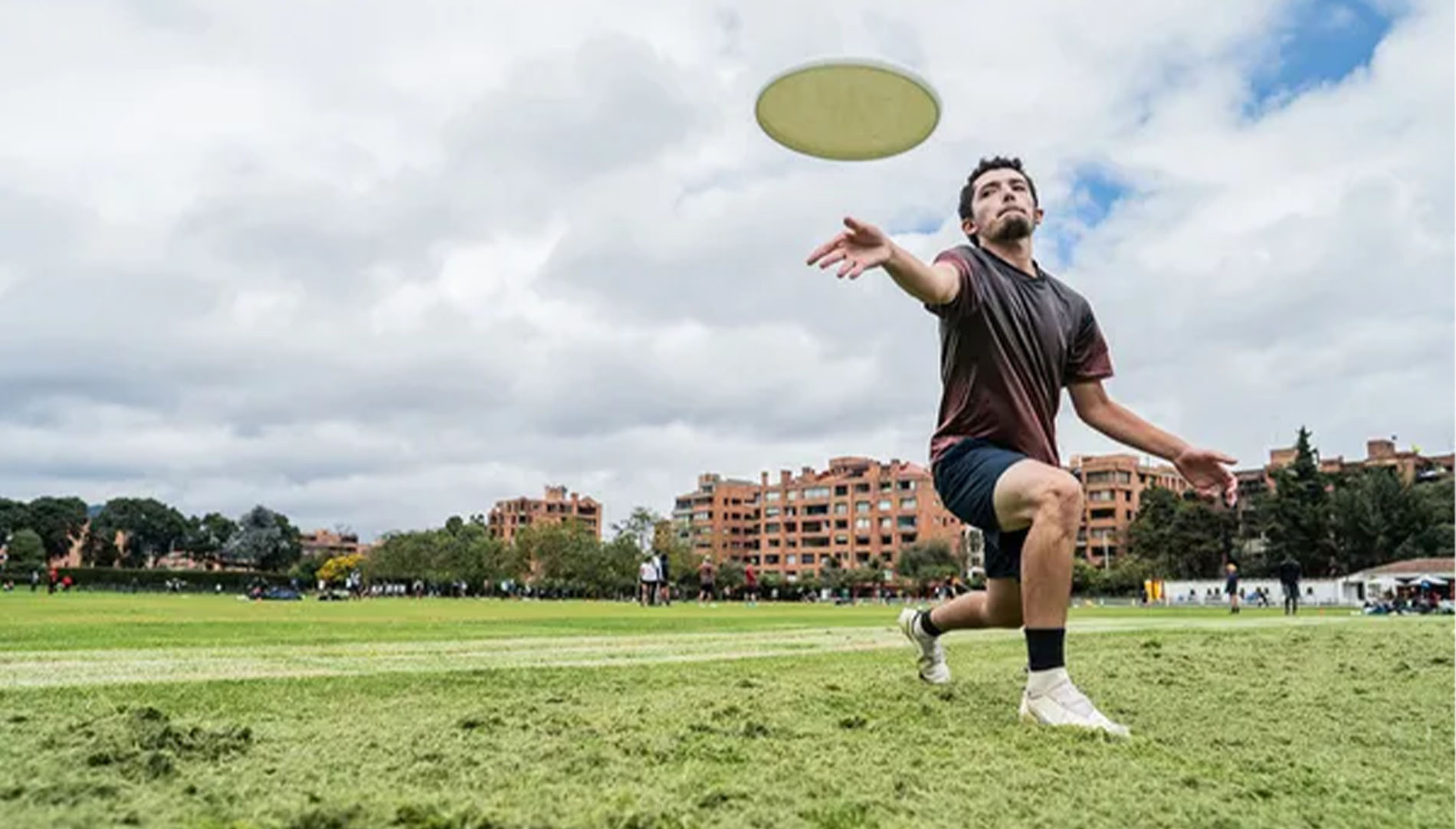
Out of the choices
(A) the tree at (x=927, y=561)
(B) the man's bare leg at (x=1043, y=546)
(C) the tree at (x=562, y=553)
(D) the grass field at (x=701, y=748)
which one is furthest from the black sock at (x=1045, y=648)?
(A) the tree at (x=927, y=561)

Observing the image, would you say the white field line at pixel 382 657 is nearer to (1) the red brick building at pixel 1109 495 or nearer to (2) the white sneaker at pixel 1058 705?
(2) the white sneaker at pixel 1058 705

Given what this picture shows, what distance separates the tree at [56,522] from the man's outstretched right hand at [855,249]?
194782 millimetres

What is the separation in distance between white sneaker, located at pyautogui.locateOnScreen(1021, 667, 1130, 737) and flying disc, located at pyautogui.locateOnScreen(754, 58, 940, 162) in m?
2.66

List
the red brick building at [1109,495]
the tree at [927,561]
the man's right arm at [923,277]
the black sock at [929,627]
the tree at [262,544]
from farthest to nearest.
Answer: the tree at [262,544], the red brick building at [1109,495], the tree at [927,561], the black sock at [929,627], the man's right arm at [923,277]

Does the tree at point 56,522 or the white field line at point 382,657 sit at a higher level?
Result: the tree at point 56,522

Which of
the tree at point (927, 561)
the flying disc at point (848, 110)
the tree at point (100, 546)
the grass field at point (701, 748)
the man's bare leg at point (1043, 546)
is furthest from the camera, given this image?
the tree at point (100, 546)

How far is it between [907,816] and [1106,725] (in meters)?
1.61

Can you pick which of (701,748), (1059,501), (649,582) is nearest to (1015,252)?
(1059,501)

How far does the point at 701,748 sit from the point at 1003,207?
296 centimetres

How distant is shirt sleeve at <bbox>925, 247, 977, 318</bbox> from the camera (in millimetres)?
4207

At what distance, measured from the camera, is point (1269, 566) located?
10338 cm

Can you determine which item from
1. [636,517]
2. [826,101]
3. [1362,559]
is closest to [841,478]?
[636,517]

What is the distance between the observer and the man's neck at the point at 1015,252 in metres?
4.73

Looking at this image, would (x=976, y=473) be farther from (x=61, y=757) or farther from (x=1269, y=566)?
(x=1269, y=566)
